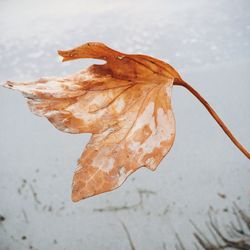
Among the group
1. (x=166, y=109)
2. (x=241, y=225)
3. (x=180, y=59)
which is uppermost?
(x=180, y=59)

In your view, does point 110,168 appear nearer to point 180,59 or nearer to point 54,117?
point 54,117

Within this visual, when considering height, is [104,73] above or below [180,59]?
below

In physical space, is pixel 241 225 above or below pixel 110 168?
below

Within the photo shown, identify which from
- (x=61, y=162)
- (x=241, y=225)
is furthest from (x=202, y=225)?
(x=61, y=162)

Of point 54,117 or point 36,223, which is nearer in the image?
point 54,117

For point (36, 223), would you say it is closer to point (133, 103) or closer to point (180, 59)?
point (180, 59)

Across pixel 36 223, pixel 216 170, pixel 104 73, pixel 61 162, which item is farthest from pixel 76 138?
pixel 104 73
